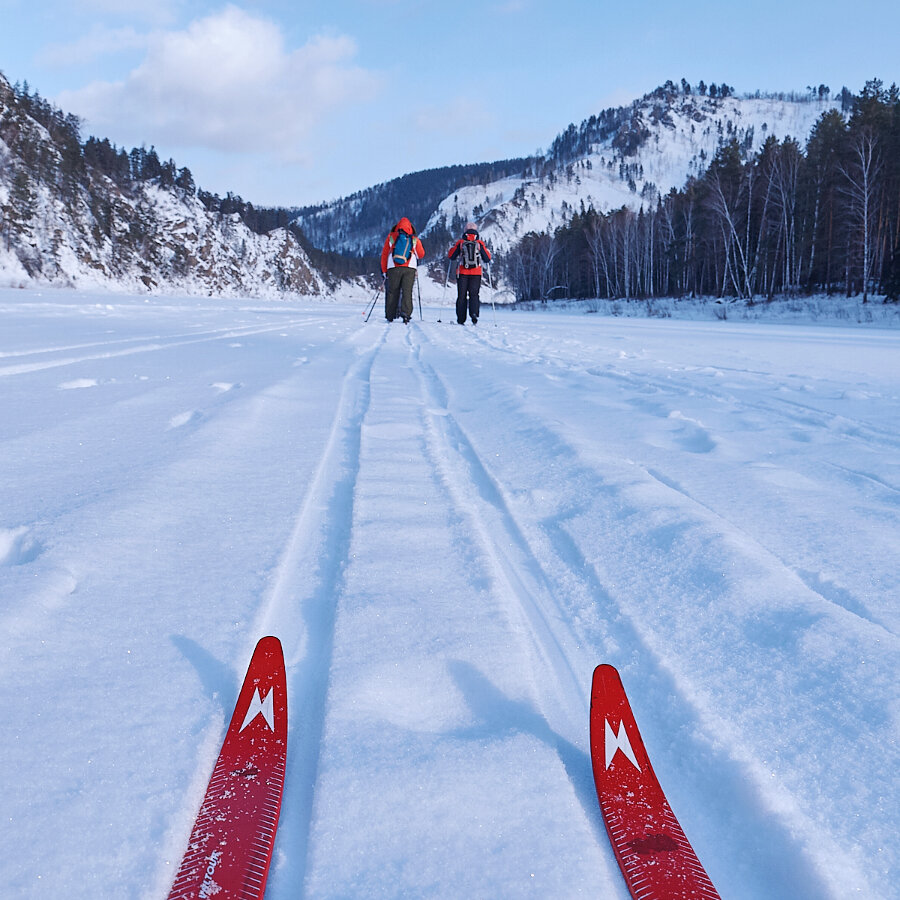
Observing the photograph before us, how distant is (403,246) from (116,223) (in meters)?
57.8

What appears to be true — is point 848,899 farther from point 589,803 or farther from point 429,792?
point 429,792

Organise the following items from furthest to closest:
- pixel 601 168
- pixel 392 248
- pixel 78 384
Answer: pixel 601 168, pixel 392 248, pixel 78 384

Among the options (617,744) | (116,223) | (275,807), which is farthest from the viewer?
(116,223)

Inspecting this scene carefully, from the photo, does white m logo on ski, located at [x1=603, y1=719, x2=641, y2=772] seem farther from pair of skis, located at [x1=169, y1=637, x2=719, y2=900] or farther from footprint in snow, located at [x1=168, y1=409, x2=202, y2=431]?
footprint in snow, located at [x1=168, y1=409, x2=202, y2=431]

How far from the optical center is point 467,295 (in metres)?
13.3

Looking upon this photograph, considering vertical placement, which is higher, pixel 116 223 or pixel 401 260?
pixel 116 223

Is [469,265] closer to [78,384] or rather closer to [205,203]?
[78,384]

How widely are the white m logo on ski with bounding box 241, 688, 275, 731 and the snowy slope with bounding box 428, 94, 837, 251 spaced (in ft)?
421

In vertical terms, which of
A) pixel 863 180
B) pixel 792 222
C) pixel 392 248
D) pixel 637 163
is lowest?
pixel 392 248

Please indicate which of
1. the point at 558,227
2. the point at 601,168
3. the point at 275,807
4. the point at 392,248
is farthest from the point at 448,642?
the point at 601,168

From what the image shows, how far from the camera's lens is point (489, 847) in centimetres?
79

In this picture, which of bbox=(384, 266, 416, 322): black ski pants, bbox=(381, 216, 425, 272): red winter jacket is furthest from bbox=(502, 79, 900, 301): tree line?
bbox=(381, 216, 425, 272): red winter jacket

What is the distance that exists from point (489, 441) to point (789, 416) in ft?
5.68

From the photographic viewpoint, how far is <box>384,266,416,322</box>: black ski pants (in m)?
11.7
